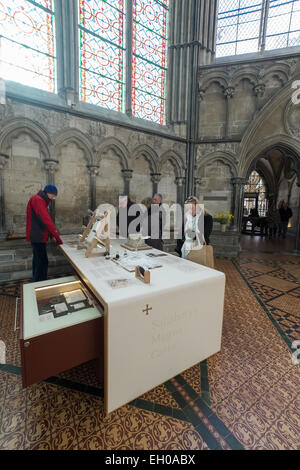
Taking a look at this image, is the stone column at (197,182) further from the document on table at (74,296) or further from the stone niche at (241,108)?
the document on table at (74,296)

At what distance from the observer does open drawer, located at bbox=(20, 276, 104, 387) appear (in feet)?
4.87

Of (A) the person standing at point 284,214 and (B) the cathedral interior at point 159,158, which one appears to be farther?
(A) the person standing at point 284,214

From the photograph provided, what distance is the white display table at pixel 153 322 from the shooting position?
1.69 m

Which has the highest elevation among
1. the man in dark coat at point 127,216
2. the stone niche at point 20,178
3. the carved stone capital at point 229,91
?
the carved stone capital at point 229,91

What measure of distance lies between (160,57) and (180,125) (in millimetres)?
2192

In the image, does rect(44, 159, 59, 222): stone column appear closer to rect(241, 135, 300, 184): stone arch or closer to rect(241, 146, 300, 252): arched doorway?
rect(241, 135, 300, 184): stone arch

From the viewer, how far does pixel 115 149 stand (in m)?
5.89

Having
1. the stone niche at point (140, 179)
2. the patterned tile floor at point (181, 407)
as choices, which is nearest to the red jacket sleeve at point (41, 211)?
the patterned tile floor at point (181, 407)

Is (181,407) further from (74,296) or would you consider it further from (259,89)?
(259,89)

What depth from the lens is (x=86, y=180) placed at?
5.62 m

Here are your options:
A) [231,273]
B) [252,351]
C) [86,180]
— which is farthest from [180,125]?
[252,351]

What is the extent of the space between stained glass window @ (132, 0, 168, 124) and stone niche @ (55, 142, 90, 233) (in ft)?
8.36

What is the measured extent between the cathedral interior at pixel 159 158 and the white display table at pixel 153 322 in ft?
0.60
